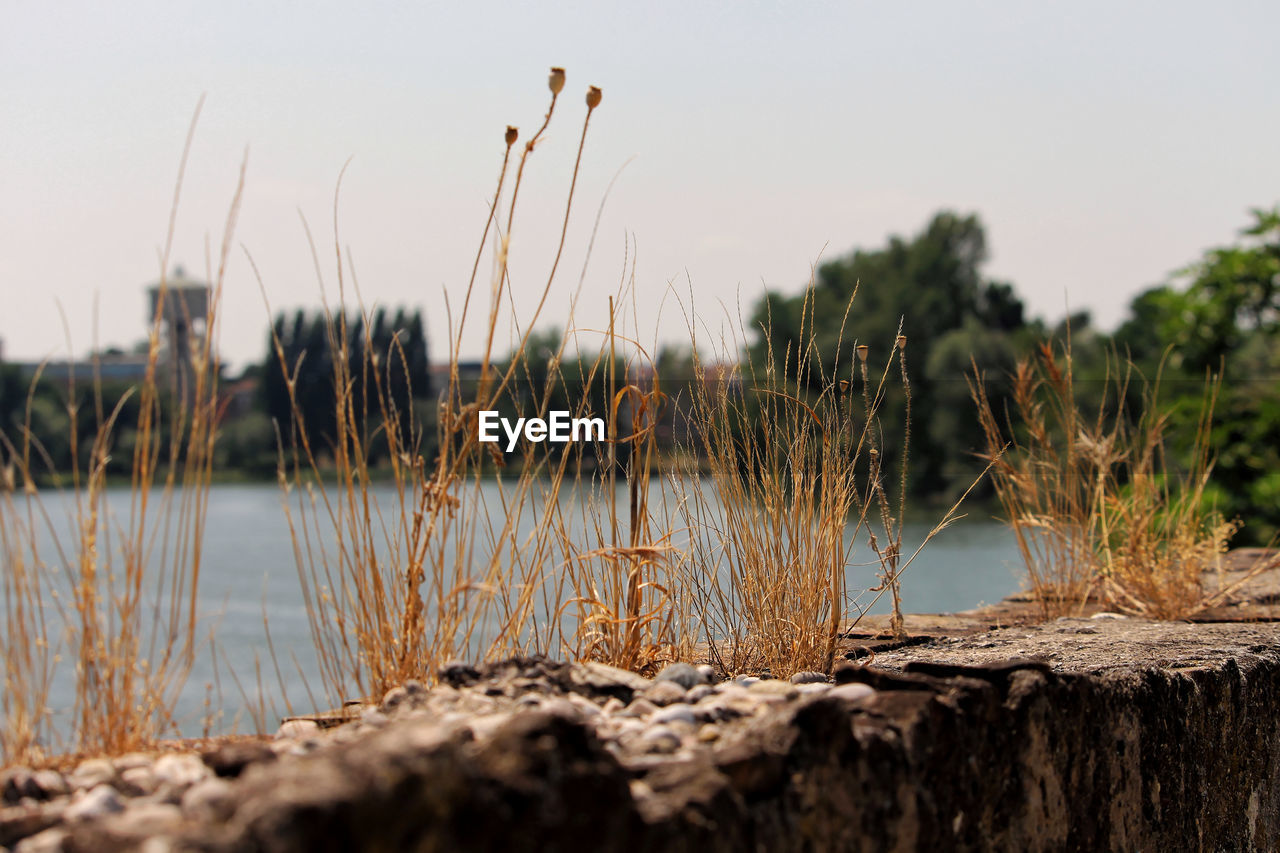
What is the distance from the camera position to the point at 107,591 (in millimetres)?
1706

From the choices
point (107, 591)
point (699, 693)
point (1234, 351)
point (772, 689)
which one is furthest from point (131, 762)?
point (1234, 351)

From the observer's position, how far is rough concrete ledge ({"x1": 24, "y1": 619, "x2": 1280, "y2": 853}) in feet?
3.23

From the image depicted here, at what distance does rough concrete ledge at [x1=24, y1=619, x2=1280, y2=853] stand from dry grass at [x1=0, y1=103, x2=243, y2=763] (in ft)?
0.96

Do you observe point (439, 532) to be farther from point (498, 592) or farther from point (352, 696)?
point (352, 696)

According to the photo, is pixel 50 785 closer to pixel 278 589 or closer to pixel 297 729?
pixel 297 729

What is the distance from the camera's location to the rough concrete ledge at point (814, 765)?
0.99 m

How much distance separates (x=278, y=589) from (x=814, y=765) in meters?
25.4

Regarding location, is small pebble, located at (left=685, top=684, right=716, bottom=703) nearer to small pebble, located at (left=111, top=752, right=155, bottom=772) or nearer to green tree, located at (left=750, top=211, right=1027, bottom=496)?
small pebble, located at (left=111, top=752, right=155, bottom=772)

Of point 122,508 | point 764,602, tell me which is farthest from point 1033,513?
point 122,508

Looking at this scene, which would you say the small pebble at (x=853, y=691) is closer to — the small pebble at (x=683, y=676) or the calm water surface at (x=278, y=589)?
the small pebble at (x=683, y=676)

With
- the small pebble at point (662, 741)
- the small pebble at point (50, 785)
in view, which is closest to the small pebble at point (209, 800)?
the small pebble at point (50, 785)

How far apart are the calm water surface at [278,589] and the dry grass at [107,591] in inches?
36.8

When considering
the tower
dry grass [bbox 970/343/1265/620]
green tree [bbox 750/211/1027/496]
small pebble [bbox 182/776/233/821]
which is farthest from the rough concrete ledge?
green tree [bbox 750/211/1027/496]

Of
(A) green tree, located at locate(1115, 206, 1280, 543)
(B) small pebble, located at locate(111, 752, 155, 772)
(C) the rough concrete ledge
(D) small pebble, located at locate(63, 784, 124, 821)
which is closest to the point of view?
(C) the rough concrete ledge
